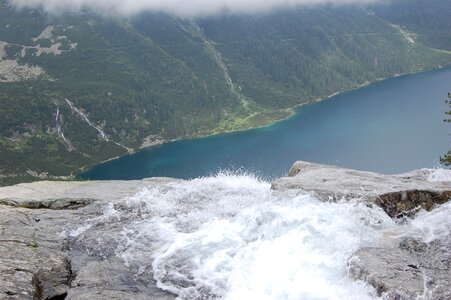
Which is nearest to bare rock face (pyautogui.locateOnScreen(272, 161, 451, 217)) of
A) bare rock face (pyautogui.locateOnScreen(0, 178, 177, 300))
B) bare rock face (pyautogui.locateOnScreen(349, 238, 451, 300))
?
bare rock face (pyautogui.locateOnScreen(349, 238, 451, 300))

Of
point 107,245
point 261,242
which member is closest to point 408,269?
point 261,242

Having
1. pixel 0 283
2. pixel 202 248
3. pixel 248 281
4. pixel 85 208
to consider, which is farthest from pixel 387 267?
pixel 85 208

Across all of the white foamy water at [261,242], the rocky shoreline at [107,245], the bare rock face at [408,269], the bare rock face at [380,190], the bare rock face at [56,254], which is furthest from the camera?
the bare rock face at [380,190]

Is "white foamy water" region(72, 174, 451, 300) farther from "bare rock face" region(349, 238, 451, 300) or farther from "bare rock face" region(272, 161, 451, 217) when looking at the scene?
"bare rock face" region(272, 161, 451, 217)

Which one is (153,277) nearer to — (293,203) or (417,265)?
(293,203)

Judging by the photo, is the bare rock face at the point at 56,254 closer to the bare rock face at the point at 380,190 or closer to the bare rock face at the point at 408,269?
the bare rock face at the point at 408,269

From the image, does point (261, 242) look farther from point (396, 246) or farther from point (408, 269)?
point (408, 269)

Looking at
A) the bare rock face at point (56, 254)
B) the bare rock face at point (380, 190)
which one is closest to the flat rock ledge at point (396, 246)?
the bare rock face at point (380, 190)
